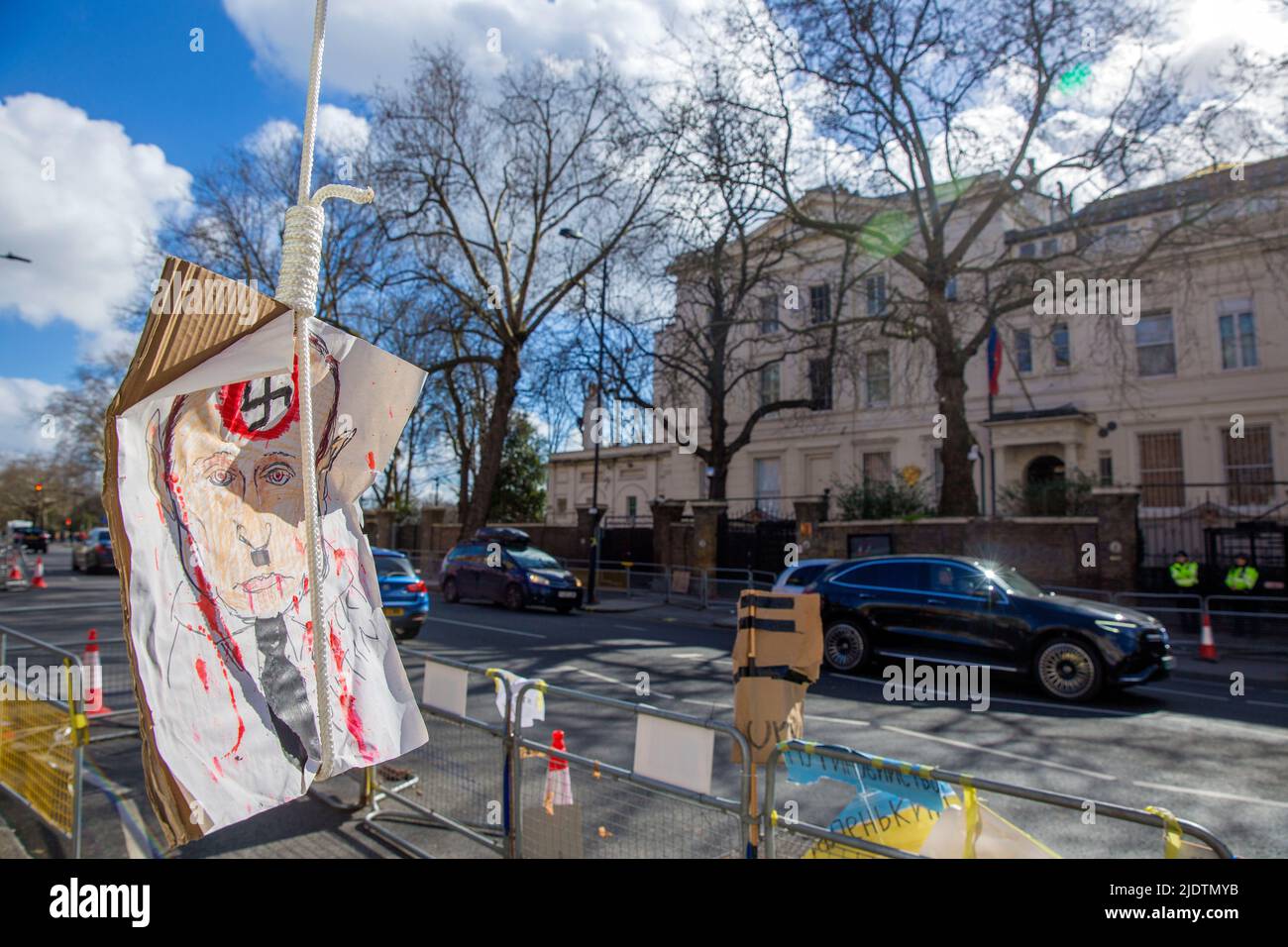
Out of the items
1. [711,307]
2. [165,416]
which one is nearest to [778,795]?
[165,416]

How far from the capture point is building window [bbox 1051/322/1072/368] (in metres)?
29.1

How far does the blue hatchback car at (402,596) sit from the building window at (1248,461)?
25.4m

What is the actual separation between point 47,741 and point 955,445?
62.4 ft

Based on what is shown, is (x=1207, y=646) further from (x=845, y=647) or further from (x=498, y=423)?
(x=498, y=423)

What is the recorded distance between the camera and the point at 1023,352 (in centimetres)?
3031

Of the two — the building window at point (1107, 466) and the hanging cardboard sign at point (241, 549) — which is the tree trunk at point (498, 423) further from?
the hanging cardboard sign at point (241, 549)

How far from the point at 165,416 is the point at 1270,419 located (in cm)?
3204

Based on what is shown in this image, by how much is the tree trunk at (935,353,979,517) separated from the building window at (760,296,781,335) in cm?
590

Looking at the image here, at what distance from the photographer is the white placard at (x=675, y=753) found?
3521 mm

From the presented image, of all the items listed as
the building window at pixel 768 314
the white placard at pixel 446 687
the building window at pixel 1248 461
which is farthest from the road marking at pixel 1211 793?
the building window at pixel 1248 461

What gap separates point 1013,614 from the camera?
1016cm

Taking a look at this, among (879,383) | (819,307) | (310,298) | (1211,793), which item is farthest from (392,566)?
(879,383)

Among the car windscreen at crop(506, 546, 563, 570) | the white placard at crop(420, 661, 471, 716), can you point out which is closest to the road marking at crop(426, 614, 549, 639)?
the car windscreen at crop(506, 546, 563, 570)

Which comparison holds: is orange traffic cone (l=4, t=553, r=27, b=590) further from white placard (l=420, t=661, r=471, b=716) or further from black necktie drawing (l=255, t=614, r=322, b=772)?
black necktie drawing (l=255, t=614, r=322, b=772)
